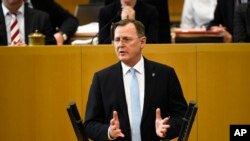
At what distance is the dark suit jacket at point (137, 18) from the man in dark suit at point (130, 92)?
1516mm

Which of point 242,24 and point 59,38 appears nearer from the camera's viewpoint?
point 242,24

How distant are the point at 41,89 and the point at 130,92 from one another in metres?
1.49

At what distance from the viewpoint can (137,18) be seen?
Result: 6438mm

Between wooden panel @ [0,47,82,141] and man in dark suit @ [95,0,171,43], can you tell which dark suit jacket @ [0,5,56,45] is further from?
man in dark suit @ [95,0,171,43]

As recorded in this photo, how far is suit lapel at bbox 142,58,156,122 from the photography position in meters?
4.77

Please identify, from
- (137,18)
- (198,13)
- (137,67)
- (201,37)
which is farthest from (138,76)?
(198,13)

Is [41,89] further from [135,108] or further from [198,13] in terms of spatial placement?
[198,13]

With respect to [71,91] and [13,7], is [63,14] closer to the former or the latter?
[13,7]

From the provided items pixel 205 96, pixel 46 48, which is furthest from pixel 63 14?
pixel 205 96

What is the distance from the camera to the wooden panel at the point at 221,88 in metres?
6.04

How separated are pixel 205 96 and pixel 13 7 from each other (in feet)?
6.33

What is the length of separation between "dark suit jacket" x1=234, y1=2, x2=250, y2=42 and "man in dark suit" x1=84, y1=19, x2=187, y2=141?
1.82m

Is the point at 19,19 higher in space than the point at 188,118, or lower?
higher

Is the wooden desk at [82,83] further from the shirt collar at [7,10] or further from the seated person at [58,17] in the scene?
the seated person at [58,17]
